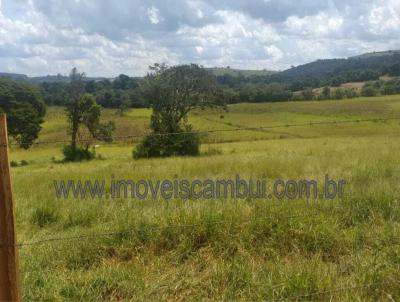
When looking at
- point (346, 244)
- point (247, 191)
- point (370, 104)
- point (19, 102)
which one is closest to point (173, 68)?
point (19, 102)

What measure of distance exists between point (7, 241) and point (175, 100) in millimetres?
37487

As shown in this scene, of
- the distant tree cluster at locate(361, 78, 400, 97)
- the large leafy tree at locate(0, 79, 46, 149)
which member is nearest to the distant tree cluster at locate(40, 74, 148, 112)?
the large leafy tree at locate(0, 79, 46, 149)

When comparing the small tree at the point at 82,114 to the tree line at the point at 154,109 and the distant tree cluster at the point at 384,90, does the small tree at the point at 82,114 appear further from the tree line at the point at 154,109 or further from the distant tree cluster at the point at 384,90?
the distant tree cluster at the point at 384,90

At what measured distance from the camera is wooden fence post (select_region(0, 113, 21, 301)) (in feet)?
9.92

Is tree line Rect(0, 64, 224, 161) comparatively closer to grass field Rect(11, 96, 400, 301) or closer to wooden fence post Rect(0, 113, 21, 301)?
grass field Rect(11, 96, 400, 301)

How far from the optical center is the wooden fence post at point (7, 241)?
9.92ft

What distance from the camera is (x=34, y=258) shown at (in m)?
4.73

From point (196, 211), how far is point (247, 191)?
87.9 inches

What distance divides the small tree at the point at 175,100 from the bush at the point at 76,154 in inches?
238

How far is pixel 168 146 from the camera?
37.7m

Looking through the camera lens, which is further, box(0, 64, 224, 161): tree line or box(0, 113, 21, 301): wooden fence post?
box(0, 64, 224, 161): tree line

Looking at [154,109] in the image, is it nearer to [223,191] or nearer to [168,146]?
[168,146]

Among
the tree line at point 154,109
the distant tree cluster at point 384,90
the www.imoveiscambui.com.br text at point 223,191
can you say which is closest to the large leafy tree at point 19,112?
the tree line at point 154,109

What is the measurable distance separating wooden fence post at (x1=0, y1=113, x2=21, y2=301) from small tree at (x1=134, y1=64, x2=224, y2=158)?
111ft
